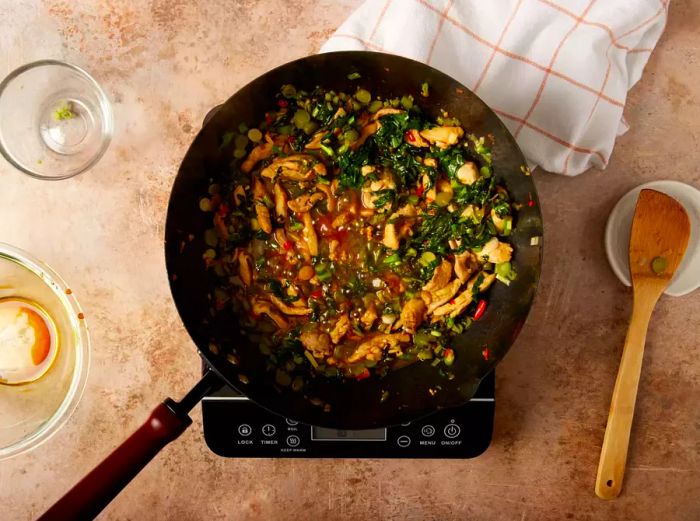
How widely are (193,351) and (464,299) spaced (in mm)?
1023

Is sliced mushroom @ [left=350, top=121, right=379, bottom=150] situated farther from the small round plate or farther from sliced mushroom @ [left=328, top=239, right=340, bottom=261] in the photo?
the small round plate

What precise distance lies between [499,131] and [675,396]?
125cm

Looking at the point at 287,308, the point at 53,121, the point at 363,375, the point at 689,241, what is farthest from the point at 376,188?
the point at 53,121

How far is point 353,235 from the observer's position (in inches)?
A: 85.8

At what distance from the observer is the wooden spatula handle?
7.31 ft

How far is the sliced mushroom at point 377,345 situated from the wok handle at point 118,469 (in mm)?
663

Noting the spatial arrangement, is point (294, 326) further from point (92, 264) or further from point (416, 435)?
point (92, 264)

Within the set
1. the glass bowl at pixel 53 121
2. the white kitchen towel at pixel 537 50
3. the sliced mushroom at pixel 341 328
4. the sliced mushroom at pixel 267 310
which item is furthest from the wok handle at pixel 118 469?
the white kitchen towel at pixel 537 50

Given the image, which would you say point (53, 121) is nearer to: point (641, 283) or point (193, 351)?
point (193, 351)

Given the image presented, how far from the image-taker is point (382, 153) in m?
2.17

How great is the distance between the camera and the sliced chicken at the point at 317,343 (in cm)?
215

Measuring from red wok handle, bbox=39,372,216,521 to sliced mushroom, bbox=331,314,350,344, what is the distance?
0.58 metres

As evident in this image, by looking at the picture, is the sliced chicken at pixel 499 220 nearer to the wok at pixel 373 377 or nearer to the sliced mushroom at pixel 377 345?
the wok at pixel 373 377

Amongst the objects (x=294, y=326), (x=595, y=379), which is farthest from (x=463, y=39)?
(x=595, y=379)
